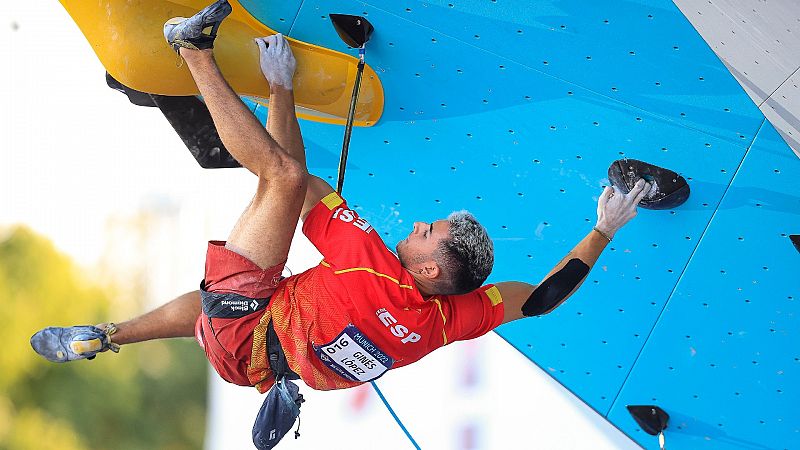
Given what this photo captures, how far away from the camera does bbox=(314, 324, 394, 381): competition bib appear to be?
1709mm

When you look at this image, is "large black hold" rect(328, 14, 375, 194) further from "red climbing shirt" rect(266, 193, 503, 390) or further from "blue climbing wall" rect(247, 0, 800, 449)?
"red climbing shirt" rect(266, 193, 503, 390)

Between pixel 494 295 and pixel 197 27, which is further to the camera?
pixel 494 295

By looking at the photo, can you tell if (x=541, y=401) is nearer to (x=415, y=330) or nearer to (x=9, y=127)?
(x=415, y=330)

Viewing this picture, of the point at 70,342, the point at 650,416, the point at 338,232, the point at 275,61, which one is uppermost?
the point at 275,61

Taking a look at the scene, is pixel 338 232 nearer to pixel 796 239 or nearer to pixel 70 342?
pixel 70 342

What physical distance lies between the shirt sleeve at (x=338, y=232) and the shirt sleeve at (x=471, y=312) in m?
0.25

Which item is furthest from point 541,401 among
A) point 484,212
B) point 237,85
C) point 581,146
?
point 237,85

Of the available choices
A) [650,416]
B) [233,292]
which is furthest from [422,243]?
[650,416]

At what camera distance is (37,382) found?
550 cm

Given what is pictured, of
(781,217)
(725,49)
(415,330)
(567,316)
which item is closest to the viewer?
(415,330)

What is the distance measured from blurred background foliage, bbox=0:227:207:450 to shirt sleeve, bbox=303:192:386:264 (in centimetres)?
389

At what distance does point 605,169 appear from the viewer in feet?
7.32

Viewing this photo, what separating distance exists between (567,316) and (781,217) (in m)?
0.76

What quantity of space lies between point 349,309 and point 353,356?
0.40ft
